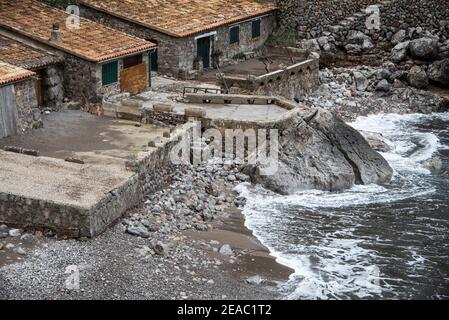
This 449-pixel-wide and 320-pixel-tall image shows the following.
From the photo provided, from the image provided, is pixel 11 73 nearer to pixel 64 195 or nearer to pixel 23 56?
pixel 23 56

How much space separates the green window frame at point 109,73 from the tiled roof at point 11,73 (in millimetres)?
5741

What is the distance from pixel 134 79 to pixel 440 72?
20770 mm

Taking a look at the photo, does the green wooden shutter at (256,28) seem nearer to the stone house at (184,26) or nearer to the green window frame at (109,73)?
the stone house at (184,26)

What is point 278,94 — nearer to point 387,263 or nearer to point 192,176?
point 192,176

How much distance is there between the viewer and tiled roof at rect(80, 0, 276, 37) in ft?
145

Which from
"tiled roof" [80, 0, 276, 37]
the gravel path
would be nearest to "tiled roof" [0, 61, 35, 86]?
the gravel path

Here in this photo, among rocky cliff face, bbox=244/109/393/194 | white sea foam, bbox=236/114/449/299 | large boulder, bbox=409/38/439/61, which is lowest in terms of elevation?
white sea foam, bbox=236/114/449/299

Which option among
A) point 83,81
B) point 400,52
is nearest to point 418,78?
point 400,52

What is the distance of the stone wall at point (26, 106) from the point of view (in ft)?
107

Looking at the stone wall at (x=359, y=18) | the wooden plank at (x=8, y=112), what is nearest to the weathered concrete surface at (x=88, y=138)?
the wooden plank at (x=8, y=112)

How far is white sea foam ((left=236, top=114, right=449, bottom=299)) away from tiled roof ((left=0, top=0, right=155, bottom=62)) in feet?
35.5

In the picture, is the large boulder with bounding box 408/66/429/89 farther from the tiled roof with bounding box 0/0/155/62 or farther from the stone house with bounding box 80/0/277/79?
the tiled roof with bounding box 0/0/155/62

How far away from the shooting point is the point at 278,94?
44.4 metres
